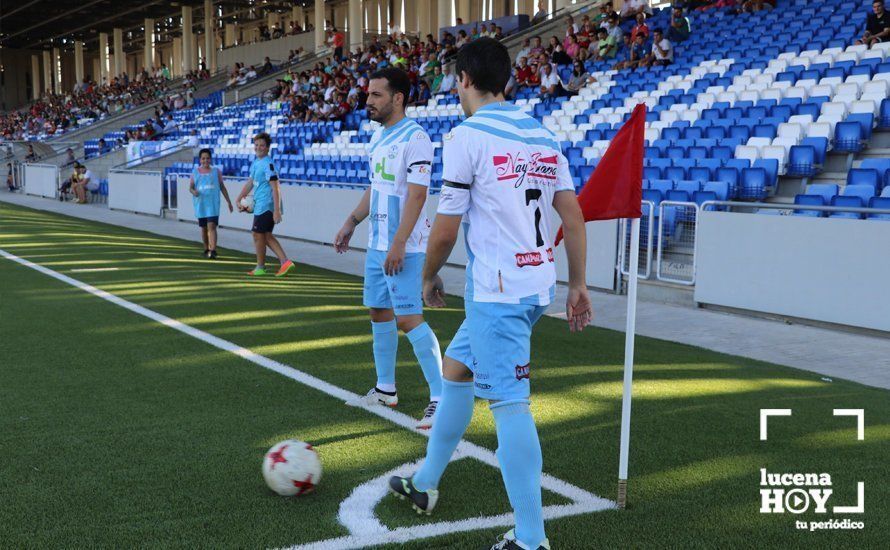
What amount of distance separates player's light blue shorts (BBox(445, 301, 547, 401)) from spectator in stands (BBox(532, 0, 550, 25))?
2893cm

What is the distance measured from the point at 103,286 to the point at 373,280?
23.9ft

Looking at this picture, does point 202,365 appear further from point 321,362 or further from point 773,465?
point 773,465

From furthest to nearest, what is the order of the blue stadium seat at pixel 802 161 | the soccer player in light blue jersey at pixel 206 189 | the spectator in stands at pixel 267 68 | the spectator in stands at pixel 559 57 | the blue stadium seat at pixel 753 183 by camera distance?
the spectator in stands at pixel 267 68 → the spectator in stands at pixel 559 57 → the soccer player in light blue jersey at pixel 206 189 → the blue stadium seat at pixel 802 161 → the blue stadium seat at pixel 753 183

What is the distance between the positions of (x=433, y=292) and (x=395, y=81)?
2068mm

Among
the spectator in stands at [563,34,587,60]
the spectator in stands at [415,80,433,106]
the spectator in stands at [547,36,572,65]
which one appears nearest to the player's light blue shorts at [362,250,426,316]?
the spectator in stands at [547,36,572,65]

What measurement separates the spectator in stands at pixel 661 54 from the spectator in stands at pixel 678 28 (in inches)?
12.2

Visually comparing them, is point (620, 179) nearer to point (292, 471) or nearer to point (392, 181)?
point (392, 181)

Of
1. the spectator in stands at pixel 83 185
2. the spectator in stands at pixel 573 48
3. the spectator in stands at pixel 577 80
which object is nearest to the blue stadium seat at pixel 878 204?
the spectator in stands at pixel 577 80

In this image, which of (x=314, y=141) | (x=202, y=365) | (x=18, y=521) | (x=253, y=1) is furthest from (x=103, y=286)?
(x=253, y=1)

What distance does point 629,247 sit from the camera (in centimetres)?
1142

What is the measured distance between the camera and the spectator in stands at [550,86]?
20.5 m

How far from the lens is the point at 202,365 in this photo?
274 inches

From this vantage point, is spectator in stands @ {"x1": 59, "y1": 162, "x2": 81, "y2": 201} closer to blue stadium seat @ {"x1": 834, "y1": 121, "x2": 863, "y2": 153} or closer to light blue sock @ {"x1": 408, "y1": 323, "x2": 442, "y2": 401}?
blue stadium seat @ {"x1": 834, "y1": 121, "x2": 863, "y2": 153}

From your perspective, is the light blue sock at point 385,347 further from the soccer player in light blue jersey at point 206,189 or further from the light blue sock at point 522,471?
the soccer player in light blue jersey at point 206,189
